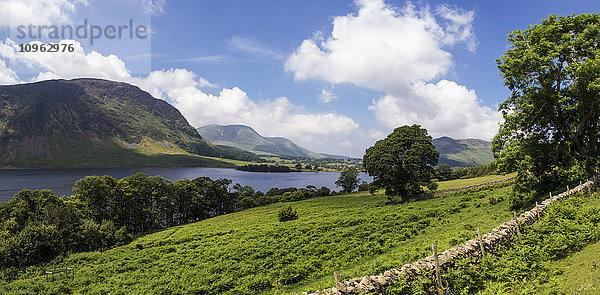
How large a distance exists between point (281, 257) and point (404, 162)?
111ft

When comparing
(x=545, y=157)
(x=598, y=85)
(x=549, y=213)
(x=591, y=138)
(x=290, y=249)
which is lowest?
(x=290, y=249)

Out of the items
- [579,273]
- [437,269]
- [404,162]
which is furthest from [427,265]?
[404,162]

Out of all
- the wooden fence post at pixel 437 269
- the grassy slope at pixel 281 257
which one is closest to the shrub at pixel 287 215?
the grassy slope at pixel 281 257

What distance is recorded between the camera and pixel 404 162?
161ft

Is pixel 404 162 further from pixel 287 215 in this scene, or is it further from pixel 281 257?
pixel 281 257

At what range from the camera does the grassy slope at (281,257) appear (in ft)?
66.2

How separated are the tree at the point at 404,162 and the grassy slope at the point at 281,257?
11.5 meters

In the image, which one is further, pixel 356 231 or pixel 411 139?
pixel 411 139

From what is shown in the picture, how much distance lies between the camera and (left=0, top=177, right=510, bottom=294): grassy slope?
66.2 ft

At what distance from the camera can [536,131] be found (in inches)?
1019

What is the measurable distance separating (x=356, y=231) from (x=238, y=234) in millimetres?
20256

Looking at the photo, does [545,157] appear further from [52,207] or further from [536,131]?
[52,207]

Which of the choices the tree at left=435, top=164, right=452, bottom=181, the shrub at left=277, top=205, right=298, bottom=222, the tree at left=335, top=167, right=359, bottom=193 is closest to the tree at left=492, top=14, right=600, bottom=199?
the shrub at left=277, top=205, right=298, bottom=222

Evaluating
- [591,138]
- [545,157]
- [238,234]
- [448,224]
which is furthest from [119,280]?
[591,138]
